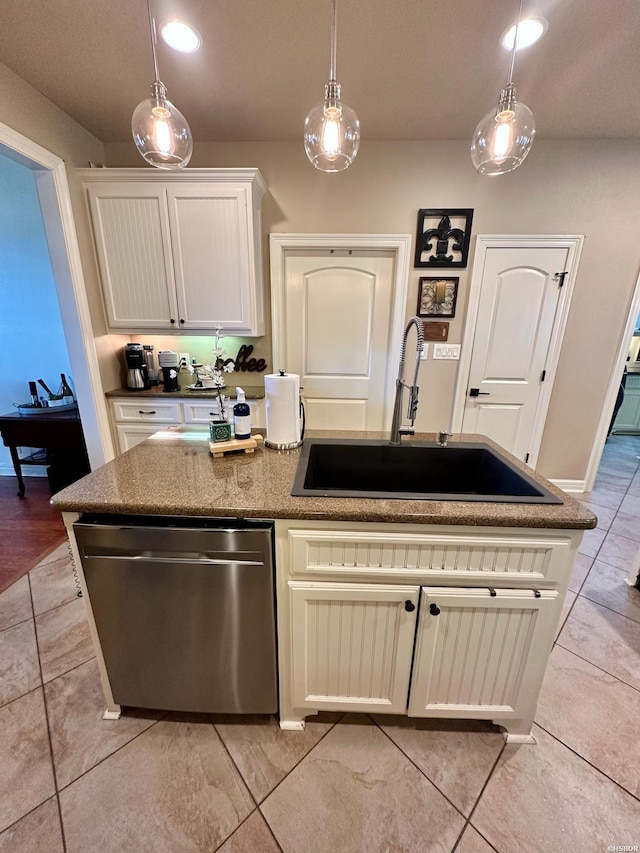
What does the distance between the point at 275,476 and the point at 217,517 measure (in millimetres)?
258

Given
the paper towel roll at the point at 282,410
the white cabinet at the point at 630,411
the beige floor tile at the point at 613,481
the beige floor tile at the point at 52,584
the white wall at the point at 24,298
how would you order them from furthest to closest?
1. the white cabinet at the point at 630,411
2. the beige floor tile at the point at 613,481
3. the white wall at the point at 24,298
4. the beige floor tile at the point at 52,584
5. the paper towel roll at the point at 282,410

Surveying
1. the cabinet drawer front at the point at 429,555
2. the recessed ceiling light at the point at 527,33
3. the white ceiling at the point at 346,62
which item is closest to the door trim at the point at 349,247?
the white ceiling at the point at 346,62

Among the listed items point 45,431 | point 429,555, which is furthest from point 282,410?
point 45,431

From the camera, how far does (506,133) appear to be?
1084 millimetres

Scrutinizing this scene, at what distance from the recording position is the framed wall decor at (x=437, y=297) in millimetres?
2703

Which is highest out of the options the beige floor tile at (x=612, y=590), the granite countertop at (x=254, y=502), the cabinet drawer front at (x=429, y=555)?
the granite countertop at (x=254, y=502)

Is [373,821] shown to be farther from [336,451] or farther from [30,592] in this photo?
[30,592]

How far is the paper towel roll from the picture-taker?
1316 millimetres

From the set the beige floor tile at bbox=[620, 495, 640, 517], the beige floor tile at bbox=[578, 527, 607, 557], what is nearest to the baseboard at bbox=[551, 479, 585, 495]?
the beige floor tile at bbox=[620, 495, 640, 517]

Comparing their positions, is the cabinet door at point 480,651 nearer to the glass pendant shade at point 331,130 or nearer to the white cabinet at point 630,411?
the glass pendant shade at point 331,130

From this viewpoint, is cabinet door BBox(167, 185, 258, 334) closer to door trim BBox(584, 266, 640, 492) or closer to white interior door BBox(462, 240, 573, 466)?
white interior door BBox(462, 240, 573, 466)

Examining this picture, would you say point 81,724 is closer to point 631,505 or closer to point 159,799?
point 159,799

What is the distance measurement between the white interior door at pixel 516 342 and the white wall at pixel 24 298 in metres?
3.67

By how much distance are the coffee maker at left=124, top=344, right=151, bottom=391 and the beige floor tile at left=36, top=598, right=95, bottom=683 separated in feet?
5.23
